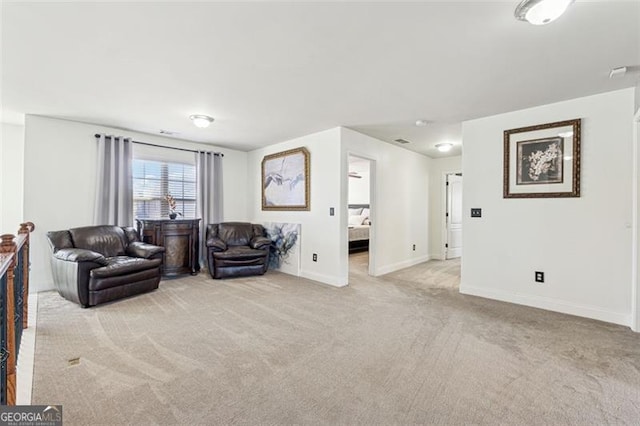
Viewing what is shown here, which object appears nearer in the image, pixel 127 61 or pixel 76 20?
pixel 76 20

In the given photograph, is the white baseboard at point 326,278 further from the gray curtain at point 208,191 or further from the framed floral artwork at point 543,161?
the framed floral artwork at point 543,161

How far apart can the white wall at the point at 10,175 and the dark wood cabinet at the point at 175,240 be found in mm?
1881

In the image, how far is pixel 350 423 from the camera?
1.56m

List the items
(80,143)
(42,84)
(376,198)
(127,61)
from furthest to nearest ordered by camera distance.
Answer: (376,198), (80,143), (42,84), (127,61)

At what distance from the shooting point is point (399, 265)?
18.2 feet

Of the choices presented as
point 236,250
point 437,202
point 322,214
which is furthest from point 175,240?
point 437,202

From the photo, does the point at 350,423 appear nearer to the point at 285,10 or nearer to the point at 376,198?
the point at 285,10

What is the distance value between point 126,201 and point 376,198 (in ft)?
13.4

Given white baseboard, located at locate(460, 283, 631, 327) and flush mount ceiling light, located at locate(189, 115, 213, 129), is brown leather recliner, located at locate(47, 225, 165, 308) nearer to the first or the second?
flush mount ceiling light, located at locate(189, 115, 213, 129)

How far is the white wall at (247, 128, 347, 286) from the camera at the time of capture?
174 inches

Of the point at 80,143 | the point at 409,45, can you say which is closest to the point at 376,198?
the point at 409,45

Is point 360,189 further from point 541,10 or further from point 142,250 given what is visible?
point 541,10

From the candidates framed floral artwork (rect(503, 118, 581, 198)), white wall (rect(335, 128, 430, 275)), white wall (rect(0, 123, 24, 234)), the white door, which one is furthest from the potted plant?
the white door

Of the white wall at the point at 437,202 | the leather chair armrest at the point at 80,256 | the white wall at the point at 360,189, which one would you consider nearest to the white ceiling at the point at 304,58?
the leather chair armrest at the point at 80,256
